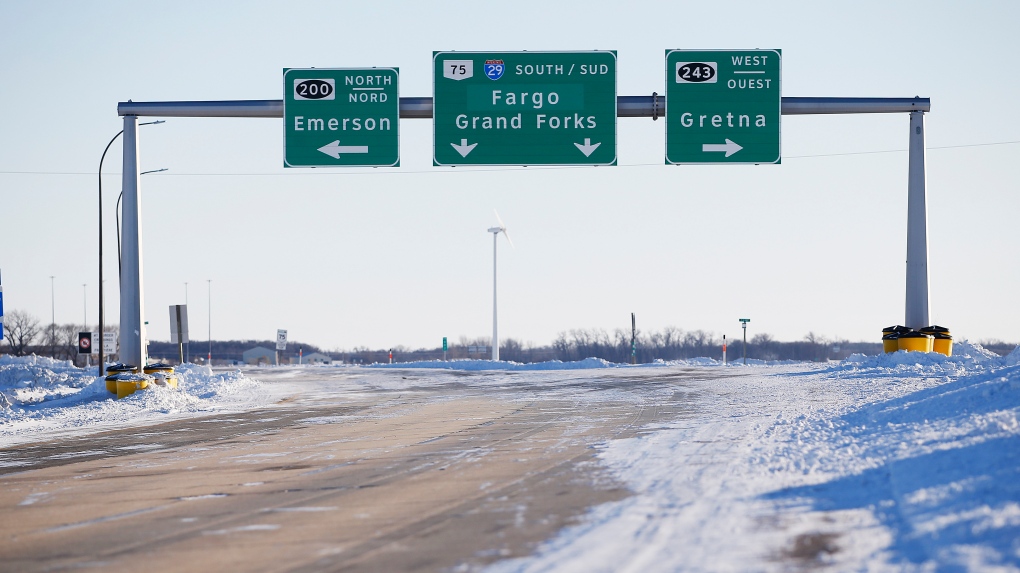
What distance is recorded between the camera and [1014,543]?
18.4ft

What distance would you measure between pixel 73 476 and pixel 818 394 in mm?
15387

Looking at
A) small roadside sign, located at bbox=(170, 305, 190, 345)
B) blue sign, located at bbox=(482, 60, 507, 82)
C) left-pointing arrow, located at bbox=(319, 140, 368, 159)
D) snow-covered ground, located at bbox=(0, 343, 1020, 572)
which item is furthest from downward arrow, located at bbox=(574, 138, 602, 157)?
small roadside sign, located at bbox=(170, 305, 190, 345)

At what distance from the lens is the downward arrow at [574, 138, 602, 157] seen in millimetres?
22875

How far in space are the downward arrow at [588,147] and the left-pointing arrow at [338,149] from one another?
5278mm

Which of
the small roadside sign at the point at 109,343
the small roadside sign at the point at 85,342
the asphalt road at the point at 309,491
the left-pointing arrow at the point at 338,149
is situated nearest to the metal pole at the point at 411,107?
the left-pointing arrow at the point at 338,149

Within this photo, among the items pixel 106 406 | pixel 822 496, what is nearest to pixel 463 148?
pixel 106 406

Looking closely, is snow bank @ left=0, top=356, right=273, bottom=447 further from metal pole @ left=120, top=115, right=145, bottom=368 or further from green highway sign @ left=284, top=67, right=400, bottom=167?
green highway sign @ left=284, top=67, right=400, bottom=167

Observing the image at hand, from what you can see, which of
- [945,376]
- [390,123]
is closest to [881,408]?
[945,376]

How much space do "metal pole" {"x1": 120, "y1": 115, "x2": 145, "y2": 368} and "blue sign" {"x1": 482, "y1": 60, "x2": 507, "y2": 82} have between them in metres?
9.18

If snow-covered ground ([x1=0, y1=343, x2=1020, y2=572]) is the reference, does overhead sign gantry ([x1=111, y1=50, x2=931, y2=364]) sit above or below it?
above

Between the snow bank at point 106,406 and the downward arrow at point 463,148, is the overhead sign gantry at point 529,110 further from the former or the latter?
the snow bank at point 106,406

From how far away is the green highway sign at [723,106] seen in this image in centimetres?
2298

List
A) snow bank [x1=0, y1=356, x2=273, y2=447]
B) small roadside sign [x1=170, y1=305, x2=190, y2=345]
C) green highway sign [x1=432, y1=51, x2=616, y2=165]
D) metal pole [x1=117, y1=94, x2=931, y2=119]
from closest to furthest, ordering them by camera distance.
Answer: snow bank [x1=0, y1=356, x2=273, y2=447]
green highway sign [x1=432, y1=51, x2=616, y2=165]
metal pole [x1=117, y1=94, x2=931, y2=119]
small roadside sign [x1=170, y1=305, x2=190, y2=345]

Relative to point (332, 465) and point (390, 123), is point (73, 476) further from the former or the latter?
point (390, 123)
